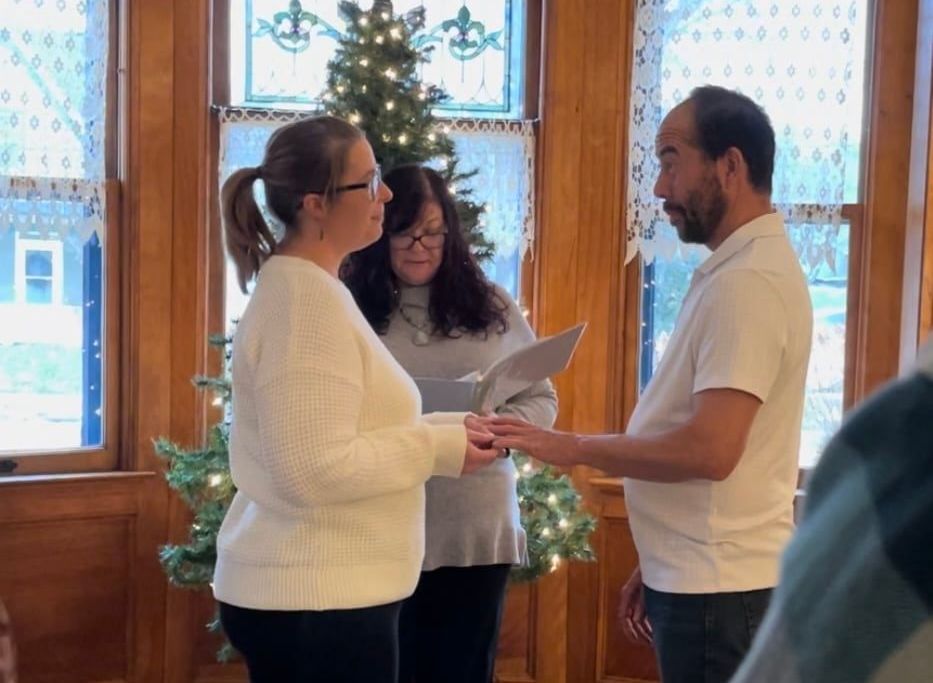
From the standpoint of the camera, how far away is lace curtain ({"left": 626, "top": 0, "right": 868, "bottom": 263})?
10.0ft

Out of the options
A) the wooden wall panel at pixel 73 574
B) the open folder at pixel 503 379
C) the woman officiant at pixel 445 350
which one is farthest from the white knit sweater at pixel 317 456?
the wooden wall panel at pixel 73 574

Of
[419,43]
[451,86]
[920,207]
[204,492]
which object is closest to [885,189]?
[920,207]

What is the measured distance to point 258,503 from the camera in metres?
1.52

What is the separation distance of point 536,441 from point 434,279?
0.59m

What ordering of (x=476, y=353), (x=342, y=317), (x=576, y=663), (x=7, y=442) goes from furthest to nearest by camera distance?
(x=576, y=663), (x=7, y=442), (x=476, y=353), (x=342, y=317)

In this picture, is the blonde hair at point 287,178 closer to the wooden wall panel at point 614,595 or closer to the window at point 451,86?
the window at point 451,86

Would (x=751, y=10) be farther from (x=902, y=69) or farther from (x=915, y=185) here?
(x=915, y=185)

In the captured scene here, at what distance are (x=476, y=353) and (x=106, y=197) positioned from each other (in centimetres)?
136

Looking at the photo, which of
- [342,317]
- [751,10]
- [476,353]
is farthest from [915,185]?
[342,317]

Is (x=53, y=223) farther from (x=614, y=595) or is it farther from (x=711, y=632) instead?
(x=711, y=632)

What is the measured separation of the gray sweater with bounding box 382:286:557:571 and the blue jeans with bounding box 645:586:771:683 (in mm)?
584

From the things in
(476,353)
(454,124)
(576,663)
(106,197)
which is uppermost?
(454,124)

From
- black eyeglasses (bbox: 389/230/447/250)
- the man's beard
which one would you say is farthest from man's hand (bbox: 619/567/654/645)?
black eyeglasses (bbox: 389/230/447/250)

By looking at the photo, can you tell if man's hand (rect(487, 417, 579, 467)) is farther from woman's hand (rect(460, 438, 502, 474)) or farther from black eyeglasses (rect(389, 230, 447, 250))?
black eyeglasses (rect(389, 230, 447, 250))
